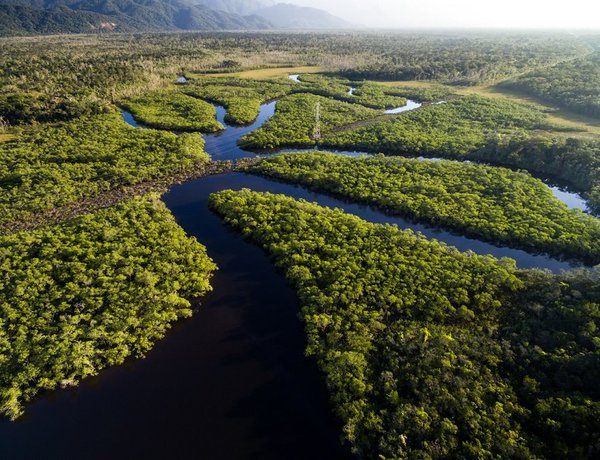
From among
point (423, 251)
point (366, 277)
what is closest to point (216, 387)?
point (366, 277)

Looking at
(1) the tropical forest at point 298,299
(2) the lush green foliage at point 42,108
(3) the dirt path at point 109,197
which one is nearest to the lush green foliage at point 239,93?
(1) the tropical forest at point 298,299

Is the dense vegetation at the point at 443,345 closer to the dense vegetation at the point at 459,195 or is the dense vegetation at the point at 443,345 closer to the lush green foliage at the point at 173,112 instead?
the dense vegetation at the point at 459,195

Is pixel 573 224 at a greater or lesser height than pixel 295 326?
greater

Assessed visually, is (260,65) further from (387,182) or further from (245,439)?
(245,439)

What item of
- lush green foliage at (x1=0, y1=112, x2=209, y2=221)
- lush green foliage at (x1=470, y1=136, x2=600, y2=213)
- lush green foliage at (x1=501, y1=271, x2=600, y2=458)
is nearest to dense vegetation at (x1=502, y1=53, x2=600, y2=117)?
lush green foliage at (x1=470, y1=136, x2=600, y2=213)

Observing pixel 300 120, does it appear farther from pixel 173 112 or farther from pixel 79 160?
pixel 79 160

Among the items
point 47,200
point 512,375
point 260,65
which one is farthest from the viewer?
point 260,65
